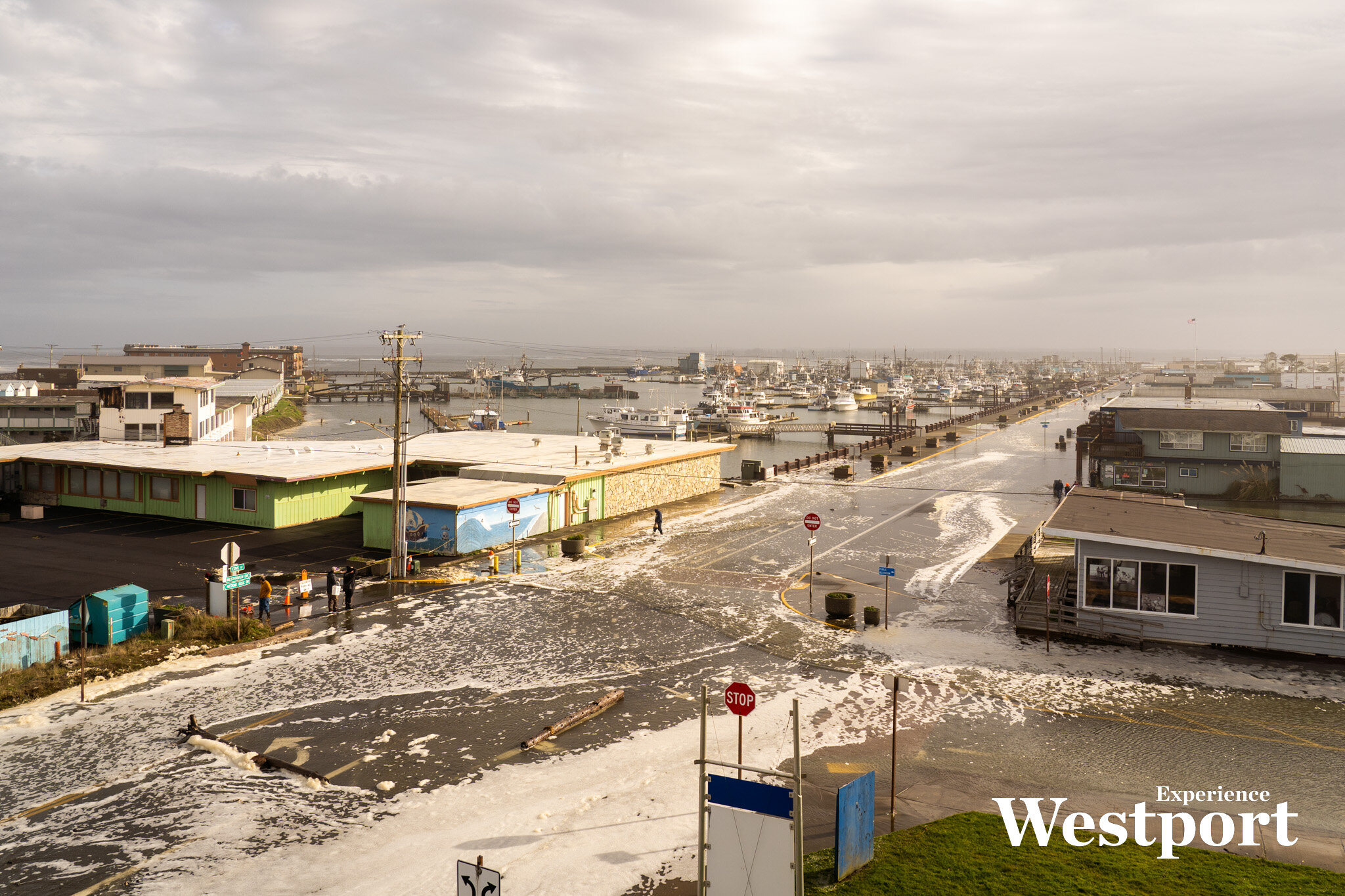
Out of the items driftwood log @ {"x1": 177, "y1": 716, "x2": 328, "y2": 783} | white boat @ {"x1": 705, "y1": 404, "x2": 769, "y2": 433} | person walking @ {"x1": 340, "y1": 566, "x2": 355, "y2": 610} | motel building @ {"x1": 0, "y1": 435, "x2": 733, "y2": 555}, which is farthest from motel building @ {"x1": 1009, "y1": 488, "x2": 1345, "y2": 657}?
white boat @ {"x1": 705, "y1": 404, "x2": 769, "y2": 433}

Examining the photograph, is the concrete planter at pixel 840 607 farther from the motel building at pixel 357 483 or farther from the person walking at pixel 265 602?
the person walking at pixel 265 602

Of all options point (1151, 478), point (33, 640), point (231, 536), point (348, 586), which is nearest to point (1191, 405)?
point (1151, 478)

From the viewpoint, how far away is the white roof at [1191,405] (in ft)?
204

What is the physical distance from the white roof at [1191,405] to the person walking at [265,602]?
56.0 m

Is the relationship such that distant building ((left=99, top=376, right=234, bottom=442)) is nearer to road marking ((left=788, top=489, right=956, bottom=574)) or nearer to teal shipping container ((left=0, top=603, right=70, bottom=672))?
teal shipping container ((left=0, top=603, right=70, bottom=672))

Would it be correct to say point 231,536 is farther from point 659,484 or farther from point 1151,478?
point 1151,478

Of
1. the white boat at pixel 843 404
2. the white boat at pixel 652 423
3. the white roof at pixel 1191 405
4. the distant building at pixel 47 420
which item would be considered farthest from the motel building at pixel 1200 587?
the white boat at pixel 843 404

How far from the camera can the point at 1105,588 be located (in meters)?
25.4

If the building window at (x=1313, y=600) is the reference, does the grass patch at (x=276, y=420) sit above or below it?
above

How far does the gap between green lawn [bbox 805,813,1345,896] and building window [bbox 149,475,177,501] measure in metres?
39.5

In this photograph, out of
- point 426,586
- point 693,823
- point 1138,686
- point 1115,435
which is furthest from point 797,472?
point 693,823

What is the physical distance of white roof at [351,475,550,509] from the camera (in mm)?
36156

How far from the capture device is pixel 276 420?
117375 mm

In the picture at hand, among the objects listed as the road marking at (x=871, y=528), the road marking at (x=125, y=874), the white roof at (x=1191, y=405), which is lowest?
the road marking at (x=125, y=874)
